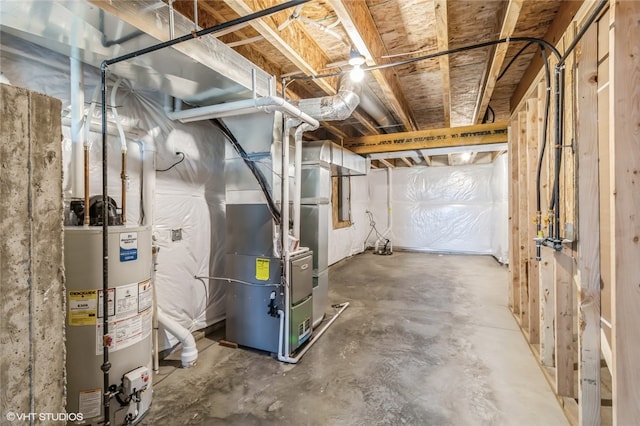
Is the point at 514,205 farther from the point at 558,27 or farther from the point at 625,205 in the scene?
the point at 625,205

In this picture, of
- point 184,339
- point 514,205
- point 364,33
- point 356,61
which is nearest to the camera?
point 364,33

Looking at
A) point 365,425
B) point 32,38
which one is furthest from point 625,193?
point 32,38

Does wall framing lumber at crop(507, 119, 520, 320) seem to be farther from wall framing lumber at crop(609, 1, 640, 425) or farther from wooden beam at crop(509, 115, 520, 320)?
wall framing lumber at crop(609, 1, 640, 425)

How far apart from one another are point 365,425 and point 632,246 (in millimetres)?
1513

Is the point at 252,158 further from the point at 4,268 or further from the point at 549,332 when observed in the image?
the point at 549,332

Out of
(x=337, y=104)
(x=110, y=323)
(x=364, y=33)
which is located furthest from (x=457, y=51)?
(x=110, y=323)

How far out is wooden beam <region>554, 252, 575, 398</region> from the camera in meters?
1.74

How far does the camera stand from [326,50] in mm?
2391

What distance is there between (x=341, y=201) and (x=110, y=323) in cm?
521

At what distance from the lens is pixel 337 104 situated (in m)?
2.41

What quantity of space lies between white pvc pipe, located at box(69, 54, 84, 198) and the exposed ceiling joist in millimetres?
984

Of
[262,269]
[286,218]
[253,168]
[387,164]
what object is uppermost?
[387,164]

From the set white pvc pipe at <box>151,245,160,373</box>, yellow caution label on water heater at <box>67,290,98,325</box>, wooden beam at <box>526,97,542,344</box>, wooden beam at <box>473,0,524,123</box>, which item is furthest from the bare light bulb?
yellow caution label on water heater at <box>67,290,98,325</box>

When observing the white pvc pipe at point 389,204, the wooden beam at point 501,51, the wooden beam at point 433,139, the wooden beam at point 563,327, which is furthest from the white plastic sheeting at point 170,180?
the white pvc pipe at point 389,204
